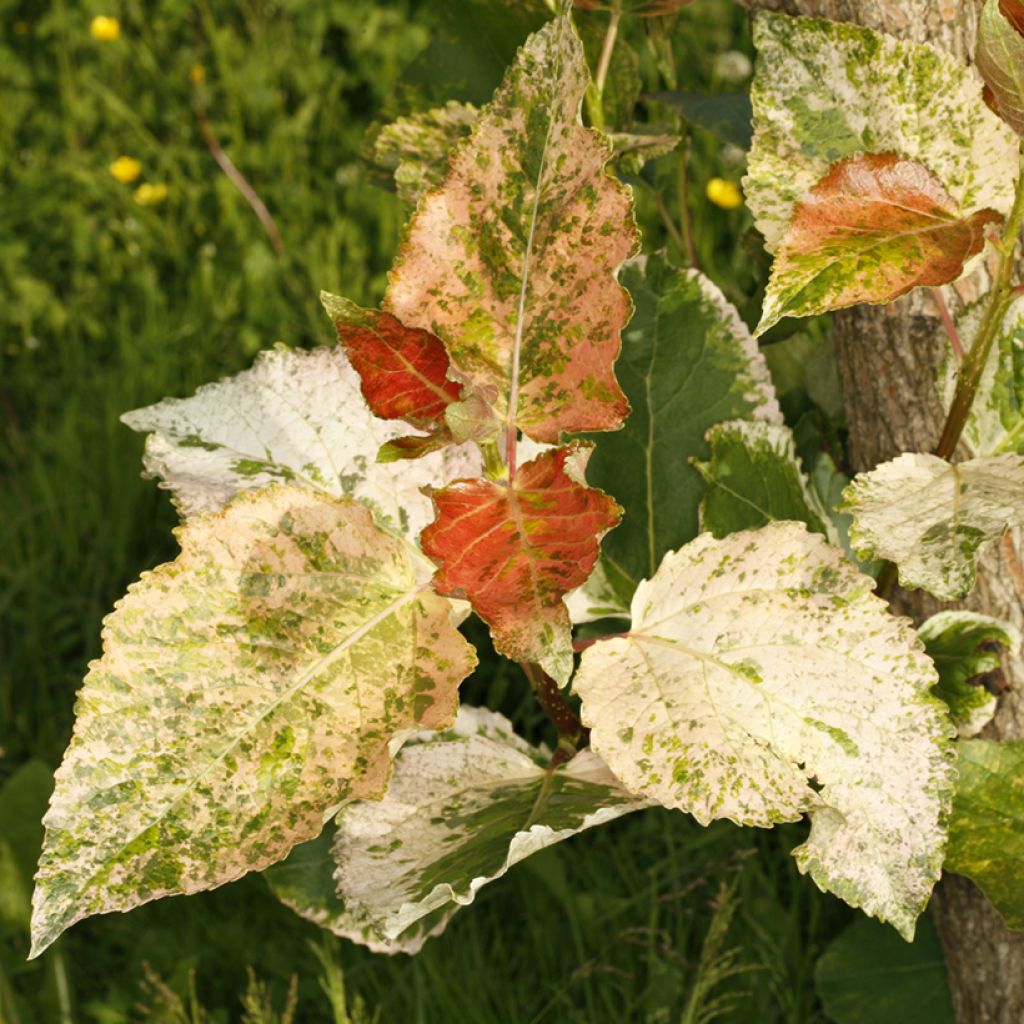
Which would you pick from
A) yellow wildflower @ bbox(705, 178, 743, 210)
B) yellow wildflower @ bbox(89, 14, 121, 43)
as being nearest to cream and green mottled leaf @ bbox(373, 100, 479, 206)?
yellow wildflower @ bbox(705, 178, 743, 210)

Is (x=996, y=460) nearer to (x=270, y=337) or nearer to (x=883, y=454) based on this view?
(x=883, y=454)

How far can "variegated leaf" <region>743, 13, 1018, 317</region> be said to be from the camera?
0.91 m

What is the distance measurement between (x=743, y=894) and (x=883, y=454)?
0.67 m

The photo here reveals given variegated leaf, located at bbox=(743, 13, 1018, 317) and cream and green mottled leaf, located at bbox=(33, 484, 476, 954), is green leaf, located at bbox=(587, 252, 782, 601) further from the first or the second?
cream and green mottled leaf, located at bbox=(33, 484, 476, 954)

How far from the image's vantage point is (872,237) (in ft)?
2.92

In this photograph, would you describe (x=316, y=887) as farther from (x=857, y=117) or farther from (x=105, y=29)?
(x=105, y=29)

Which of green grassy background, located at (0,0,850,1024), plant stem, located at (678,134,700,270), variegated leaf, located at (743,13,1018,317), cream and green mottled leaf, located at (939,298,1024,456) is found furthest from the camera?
green grassy background, located at (0,0,850,1024)

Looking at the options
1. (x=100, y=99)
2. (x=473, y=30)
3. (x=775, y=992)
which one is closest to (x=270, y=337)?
(x=100, y=99)

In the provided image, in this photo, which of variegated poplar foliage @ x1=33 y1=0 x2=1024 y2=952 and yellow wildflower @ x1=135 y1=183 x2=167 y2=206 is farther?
yellow wildflower @ x1=135 y1=183 x2=167 y2=206

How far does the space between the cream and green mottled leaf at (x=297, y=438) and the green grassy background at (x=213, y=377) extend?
0.25m

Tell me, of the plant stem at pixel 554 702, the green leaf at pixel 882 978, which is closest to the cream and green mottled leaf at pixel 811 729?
the plant stem at pixel 554 702

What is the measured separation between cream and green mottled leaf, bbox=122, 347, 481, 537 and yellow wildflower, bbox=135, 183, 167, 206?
1966mm

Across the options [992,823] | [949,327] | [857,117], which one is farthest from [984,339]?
[992,823]

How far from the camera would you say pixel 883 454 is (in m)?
1.15
